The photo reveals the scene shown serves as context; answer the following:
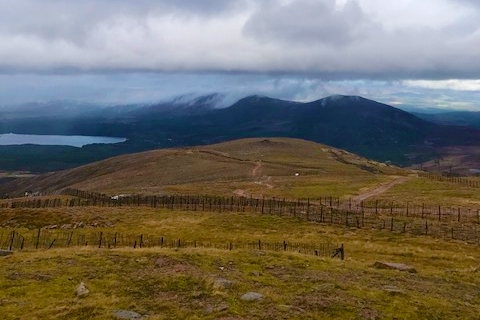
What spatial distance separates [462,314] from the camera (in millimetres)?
26578

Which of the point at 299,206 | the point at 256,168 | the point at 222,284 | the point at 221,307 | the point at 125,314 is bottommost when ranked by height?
the point at 299,206

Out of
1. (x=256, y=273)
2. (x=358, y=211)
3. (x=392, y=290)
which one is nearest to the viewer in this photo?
(x=392, y=290)

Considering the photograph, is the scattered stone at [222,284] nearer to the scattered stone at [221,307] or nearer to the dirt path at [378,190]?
the scattered stone at [221,307]

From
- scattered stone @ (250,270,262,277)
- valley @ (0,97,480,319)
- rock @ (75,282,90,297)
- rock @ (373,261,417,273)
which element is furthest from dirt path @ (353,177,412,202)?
rock @ (75,282,90,297)

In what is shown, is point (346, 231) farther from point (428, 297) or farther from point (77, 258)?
point (77, 258)

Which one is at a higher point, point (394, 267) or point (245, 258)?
point (245, 258)

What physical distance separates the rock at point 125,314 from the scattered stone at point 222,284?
5.62 meters

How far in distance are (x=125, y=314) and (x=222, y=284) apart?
6601 mm

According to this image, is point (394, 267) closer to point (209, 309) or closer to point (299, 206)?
point (209, 309)

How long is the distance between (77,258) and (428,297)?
80.2ft

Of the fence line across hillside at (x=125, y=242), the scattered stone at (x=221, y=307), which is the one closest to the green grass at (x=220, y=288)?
the scattered stone at (x=221, y=307)

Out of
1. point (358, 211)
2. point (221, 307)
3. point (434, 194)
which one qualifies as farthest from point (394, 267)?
point (434, 194)

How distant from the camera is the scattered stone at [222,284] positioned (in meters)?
27.9

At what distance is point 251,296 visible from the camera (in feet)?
86.9
